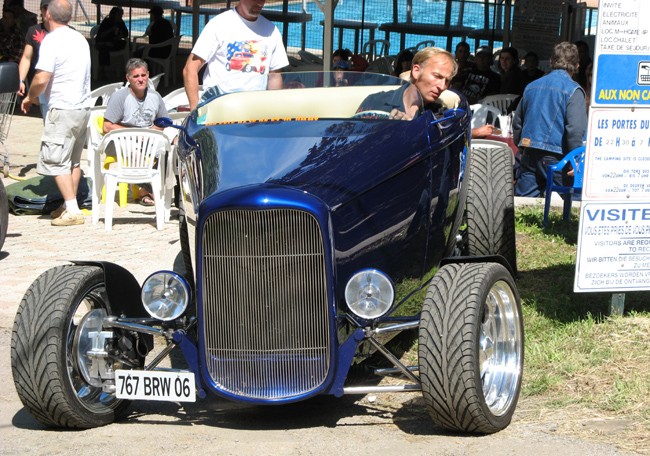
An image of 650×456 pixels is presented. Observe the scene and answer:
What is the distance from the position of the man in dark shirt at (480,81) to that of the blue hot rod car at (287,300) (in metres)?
9.32

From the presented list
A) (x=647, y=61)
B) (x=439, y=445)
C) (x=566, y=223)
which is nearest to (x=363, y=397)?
(x=439, y=445)

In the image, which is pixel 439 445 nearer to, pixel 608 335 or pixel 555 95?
pixel 608 335

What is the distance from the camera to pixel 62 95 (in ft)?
33.2

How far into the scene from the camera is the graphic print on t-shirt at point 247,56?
27.8ft

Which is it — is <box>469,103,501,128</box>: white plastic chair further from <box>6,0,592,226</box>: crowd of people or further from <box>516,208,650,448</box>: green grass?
<box>516,208,650,448</box>: green grass

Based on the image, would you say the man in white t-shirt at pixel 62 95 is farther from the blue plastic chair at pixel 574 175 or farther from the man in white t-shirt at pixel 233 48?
the blue plastic chair at pixel 574 175

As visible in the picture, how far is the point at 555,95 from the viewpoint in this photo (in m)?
9.69

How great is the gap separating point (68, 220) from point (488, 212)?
14.0ft

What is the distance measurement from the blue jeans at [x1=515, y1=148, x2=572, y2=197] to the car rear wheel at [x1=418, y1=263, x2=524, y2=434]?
4.57 m

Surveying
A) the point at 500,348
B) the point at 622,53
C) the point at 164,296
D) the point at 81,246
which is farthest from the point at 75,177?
the point at 500,348

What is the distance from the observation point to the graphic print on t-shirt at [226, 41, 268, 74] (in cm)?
848

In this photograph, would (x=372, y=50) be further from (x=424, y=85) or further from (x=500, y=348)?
(x=500, y=348)

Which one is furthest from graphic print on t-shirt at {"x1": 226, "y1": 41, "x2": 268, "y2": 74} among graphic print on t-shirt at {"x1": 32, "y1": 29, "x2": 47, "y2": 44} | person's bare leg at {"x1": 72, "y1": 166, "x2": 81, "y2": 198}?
graphic print on t-shirt at {"x1": 32, "y1": 29, "x2": 47, "y2": 44}

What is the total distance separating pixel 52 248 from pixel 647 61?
502 centimetres
